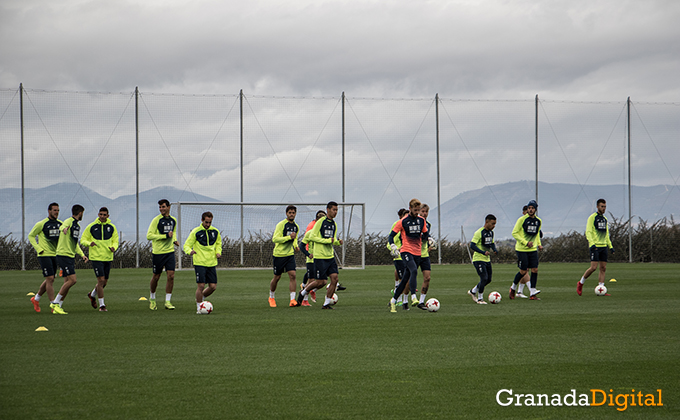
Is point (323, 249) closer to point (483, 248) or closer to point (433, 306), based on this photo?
point (433, 306)

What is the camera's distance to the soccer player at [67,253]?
12.2 m

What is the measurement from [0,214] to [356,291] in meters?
22.6

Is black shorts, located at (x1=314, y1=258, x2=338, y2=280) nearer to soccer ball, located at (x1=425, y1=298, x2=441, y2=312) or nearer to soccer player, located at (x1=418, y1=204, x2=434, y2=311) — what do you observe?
soccer player, located at (x1=418, y1=204, x2=434, y2=311)

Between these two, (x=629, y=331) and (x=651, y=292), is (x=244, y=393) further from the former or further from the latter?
(x=651, y=292)

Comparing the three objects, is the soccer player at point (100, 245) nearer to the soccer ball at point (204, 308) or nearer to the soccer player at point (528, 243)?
the soccer ball at point (204, 308)

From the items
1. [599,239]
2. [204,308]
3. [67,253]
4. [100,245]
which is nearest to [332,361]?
[204,308]

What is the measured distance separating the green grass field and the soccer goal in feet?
59.0

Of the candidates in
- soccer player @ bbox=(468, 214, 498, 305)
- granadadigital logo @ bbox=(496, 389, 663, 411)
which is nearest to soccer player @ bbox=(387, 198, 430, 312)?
soccer player @ bbox=(468, 214, 498, 305)

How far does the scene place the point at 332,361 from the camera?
23.7 feet

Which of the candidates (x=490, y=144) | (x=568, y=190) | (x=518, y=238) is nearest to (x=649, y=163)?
(x=568, y=190)

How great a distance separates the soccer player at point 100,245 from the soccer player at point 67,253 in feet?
0.70

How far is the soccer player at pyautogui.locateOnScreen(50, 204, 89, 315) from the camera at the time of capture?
12.2 m

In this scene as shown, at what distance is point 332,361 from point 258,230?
25.1 meters

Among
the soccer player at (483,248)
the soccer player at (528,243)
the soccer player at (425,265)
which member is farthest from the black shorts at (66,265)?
the soccer player at (528,243)
